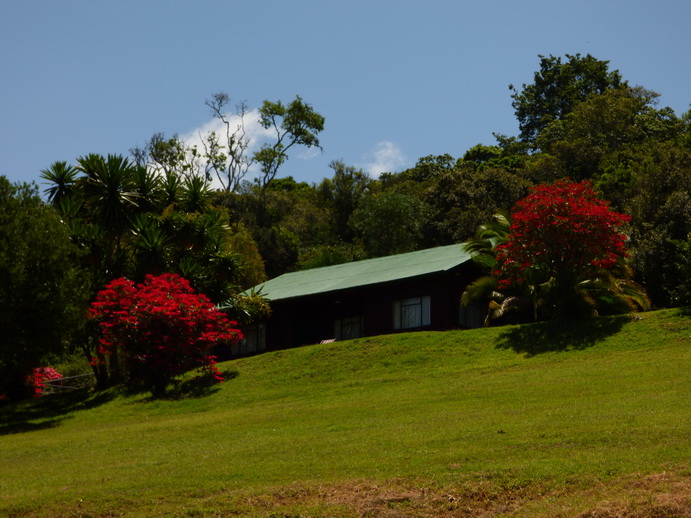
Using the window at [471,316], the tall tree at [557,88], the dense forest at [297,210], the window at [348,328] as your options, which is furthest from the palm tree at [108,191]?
the tall tree at [557,88]

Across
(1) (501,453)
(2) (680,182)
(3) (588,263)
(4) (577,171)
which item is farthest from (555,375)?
(4) (577,171)

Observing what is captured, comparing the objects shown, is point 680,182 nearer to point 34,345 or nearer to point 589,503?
point 34,345

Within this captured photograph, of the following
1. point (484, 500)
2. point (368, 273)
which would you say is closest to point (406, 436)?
point (484, 500)

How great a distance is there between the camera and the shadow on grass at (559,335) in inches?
1104

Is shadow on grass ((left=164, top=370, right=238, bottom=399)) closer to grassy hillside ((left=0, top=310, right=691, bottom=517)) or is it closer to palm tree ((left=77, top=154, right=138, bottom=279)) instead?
grassy hillside ((left=0, top=310, right=691, bottom=517))

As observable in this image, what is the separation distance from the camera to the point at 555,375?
23828mm

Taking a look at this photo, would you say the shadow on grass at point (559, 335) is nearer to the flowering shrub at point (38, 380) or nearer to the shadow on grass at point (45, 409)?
the shadow on grass at point (45, 409)

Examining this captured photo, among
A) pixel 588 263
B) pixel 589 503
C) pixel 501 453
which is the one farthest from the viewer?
pixel 588 263

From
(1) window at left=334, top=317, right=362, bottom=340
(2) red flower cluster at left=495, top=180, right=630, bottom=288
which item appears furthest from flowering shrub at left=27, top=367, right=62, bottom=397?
(2) red flower cluster at left=495, top=180, right=630, bottom=288

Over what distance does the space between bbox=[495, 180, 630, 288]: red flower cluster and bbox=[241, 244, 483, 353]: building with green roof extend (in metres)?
4.65

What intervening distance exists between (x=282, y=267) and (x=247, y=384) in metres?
33.4

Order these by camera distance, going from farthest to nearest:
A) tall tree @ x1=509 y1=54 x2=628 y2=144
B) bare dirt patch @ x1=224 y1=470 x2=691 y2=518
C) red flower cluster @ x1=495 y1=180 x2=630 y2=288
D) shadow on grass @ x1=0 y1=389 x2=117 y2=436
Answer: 1. tall tree @ x1=509 y1=54 x2=628 y2=144
2. red flower cluster @ x1=495 y1=180 x2=630 y2=288
3. shadow on grass @ x1=0 y1=389 x2=117 y2=436
4. bare dirt patch @ x1=224 y1=470 x2=691 y2=518

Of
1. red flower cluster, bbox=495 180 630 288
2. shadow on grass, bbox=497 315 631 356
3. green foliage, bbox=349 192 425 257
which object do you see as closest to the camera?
shadow on grass, bbox=497 315 631 356

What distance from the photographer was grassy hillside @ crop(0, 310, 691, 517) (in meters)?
13.1
